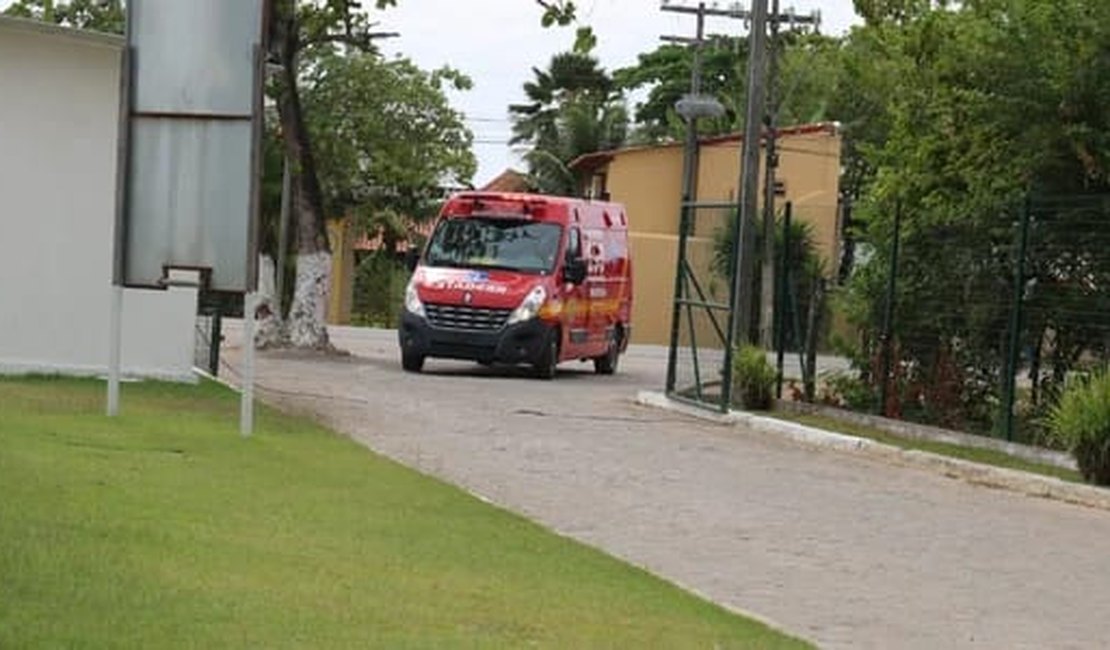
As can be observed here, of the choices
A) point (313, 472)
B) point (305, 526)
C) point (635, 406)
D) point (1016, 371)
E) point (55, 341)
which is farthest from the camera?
point (635, 406)

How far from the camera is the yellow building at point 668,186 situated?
157 feet

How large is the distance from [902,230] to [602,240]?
8786 millimetres

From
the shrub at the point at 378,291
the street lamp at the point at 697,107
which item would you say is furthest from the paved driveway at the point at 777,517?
the shrub at the point at 378,291

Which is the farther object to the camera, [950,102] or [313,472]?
[950,102]

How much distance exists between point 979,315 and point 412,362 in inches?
399

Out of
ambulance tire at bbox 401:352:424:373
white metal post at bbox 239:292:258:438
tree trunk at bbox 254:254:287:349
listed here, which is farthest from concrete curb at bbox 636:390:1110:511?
tree trunk at bbox 254:254:287:349

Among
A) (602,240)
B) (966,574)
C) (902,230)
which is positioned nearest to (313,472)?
(966,574)

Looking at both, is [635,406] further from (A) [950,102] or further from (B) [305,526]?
(B) [305,526]

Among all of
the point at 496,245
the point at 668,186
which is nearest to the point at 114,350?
the point at 496,245

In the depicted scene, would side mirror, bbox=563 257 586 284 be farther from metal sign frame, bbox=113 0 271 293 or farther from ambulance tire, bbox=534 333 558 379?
metal sign frame, bbox=113 0 271 293

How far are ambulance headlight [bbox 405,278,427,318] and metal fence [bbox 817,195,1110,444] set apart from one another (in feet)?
21.8

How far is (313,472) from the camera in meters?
12.3

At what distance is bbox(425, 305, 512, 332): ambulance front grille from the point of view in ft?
83.7

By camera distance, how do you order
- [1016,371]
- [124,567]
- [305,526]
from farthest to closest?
[1016,371] → [305,526] → [124,567]
